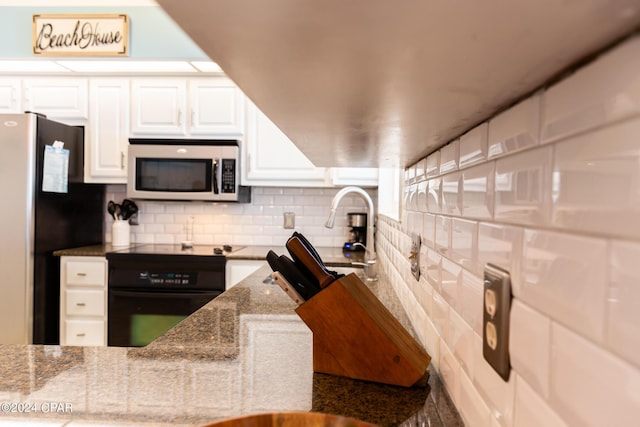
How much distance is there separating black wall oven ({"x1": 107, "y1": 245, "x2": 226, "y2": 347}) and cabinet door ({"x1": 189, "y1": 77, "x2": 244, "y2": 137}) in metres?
0.89

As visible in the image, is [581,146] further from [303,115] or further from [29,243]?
[29,243]

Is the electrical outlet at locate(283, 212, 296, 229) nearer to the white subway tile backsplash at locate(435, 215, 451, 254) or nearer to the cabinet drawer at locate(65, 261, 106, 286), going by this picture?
the cabinet drawer at locate(65, 261, 106, 286)

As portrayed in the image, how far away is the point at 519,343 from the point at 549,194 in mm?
145

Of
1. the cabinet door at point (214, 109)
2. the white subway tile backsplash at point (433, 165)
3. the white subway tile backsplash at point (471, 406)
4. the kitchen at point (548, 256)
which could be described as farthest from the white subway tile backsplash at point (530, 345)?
the cabinet door at point (214, 109)

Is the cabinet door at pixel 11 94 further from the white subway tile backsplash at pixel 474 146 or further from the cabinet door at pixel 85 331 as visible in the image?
the white subway tile backsplash at pixel 474 146

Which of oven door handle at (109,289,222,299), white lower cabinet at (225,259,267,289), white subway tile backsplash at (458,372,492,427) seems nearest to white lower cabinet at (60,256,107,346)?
oven door handle at (109,289,222,299)

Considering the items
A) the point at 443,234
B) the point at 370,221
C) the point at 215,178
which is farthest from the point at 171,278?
the point at 443,234

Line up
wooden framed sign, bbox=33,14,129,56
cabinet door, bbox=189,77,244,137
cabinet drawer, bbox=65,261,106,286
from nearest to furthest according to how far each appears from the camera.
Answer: wooden framed sign, bbox=33,14,129,56 → cabinet drawer, bbox=65,261,106,286 → cabinet door, bbox=189,77,244,137

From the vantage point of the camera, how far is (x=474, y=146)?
567 mm

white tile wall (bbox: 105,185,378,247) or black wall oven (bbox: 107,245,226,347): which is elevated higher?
white tile wall (bbox: 105,185,378,247)

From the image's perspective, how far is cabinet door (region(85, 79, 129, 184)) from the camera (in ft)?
10.1

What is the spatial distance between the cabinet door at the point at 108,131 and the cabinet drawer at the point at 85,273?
2.02ft

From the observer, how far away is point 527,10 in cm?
24

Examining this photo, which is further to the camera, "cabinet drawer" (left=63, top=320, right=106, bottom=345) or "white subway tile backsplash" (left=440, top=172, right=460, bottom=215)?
"cabinet drawer" (left=63, top=320, right=106, bottom=345)
